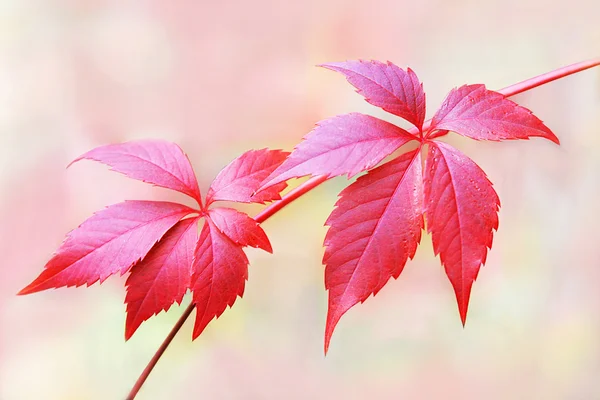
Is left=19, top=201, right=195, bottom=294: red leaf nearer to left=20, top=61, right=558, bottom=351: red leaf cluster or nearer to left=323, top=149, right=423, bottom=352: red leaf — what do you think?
left=20, top=61, right=558, bottom=351: red leaf cluster

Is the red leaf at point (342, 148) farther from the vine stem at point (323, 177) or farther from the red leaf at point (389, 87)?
the vine stem at point (323, 177)

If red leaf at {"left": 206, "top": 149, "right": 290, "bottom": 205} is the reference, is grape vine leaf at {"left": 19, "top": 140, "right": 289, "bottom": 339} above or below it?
below

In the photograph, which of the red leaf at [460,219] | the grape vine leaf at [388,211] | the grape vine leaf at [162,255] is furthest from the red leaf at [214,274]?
the red leaf at [460,219]

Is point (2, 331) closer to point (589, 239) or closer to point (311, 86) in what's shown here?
point (311, 86)

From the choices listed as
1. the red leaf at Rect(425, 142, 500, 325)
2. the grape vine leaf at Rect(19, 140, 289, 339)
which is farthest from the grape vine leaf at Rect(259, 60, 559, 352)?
the grape vine leaf at Rect(19, 140, 289, 339)

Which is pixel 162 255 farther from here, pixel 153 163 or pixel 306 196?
pixel 306 196

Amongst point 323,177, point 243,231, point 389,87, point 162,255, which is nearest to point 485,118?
point 389,87
